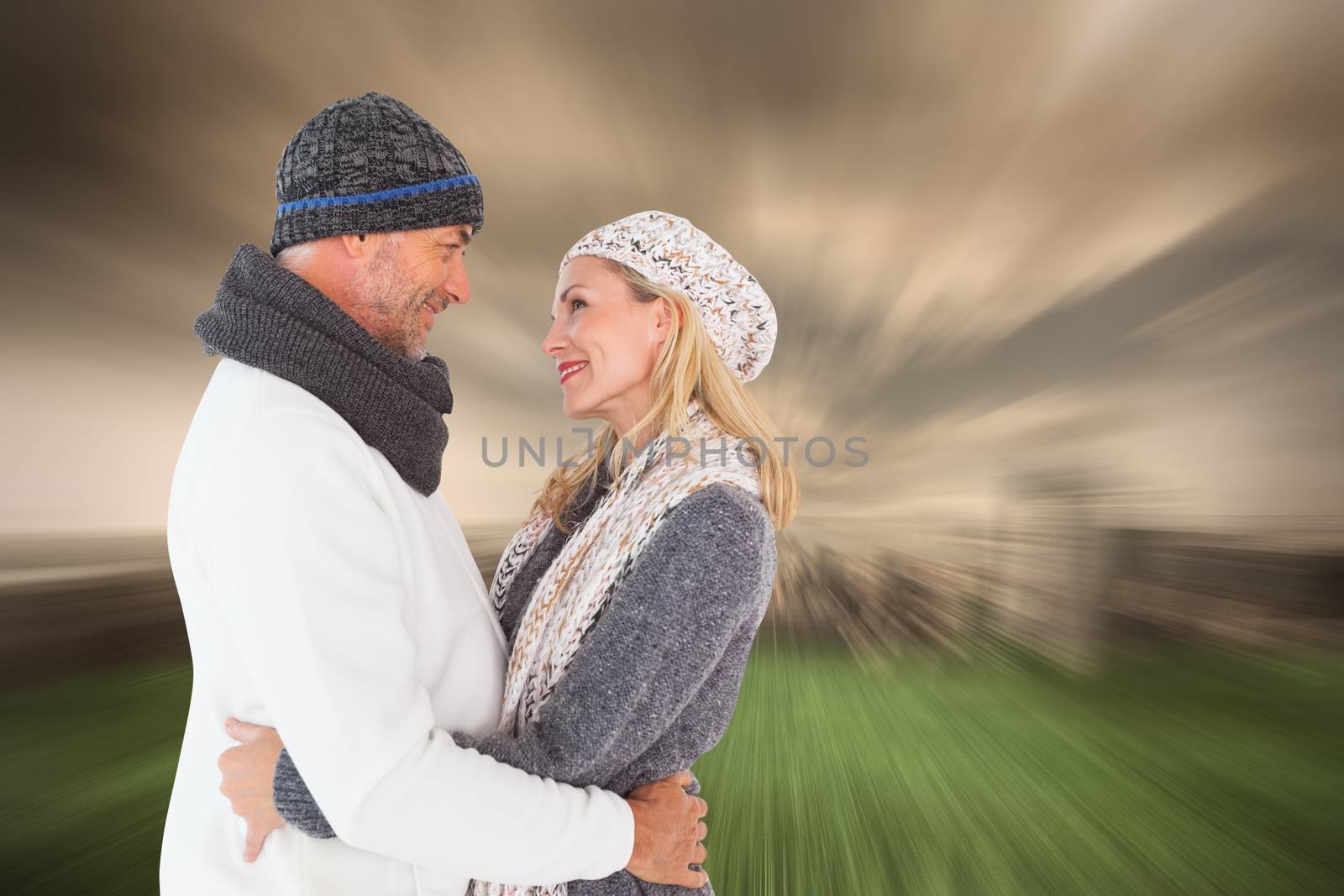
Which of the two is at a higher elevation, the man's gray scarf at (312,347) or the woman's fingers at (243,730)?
the man's gray scarf at (312,347)

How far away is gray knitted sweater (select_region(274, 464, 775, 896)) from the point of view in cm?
111

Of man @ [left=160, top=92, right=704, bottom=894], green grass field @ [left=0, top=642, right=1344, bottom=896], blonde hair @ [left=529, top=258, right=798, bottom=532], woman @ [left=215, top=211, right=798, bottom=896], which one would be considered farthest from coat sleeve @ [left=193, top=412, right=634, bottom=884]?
green grass field @ [left=0, top=642, right=1344, bottom=896]

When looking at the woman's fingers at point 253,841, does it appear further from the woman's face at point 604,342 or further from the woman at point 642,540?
the woman's face at point 604,342

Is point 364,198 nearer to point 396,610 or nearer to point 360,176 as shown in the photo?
point 360,176

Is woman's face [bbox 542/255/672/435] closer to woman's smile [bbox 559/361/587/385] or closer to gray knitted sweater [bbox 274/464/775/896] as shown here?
woman's smile [bbox 559/361/587/385]

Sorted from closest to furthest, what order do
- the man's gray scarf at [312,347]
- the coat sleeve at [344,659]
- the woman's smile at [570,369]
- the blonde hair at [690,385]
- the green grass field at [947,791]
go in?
the coat sleeve at [344,659] → the man's gray scarf at [312,347] → the blonde hair at [690,385] → the woman's smile at [570,369] → the green grass field at [947,791]

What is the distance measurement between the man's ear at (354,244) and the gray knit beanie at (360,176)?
0.04 feet

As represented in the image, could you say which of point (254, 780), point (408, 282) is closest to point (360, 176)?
point (408, 282)

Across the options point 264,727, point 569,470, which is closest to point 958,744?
point 569,470

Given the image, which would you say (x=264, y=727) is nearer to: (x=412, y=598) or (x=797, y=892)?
(x=412, y=598)

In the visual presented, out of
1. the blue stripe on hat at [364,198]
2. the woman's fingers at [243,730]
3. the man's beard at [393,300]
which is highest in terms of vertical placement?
the blue stripe on hat at [364,198]

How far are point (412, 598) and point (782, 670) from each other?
4459mm

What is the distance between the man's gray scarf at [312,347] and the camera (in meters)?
1.05

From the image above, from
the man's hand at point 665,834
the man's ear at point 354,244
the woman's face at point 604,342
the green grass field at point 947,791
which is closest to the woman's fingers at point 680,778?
the man's hand at point 665,834
